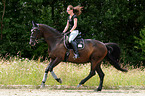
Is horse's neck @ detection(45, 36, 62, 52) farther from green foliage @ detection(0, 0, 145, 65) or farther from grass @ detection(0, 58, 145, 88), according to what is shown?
green foliage @ detection(0, 0, 145, 65)

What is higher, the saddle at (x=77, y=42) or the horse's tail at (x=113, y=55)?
the saddle at (x=77, y=42)

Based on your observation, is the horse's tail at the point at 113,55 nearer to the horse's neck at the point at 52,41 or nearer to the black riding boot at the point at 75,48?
the black riding boot at the point at 75,48

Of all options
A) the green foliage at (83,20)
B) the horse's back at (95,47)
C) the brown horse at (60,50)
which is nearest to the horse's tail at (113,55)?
the brown horse at (60,50)

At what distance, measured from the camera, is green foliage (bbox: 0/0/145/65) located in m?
23.9

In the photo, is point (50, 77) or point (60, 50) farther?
point (50, 77)

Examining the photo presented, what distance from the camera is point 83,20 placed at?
81.0 ft

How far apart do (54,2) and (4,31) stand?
21.6 feet

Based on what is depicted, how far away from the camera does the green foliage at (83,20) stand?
2389 cm

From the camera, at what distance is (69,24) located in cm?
1118

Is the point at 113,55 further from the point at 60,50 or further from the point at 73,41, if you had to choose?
the point at 60,50

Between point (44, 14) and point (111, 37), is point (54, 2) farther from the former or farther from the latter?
point (111, 37)

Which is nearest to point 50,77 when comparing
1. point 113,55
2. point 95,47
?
point 95,47

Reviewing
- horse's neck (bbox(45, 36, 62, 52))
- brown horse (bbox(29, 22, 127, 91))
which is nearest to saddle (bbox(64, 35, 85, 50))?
brown horse (bbox(29, 22, 127, 91))

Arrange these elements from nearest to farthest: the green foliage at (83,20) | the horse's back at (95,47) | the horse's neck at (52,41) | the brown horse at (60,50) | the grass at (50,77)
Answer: the brown horse at (60,50) → the horse's neck at (52,41) → the horse's back at (95,47) → the grass at (50,77) → the green foliage at (83,20)
